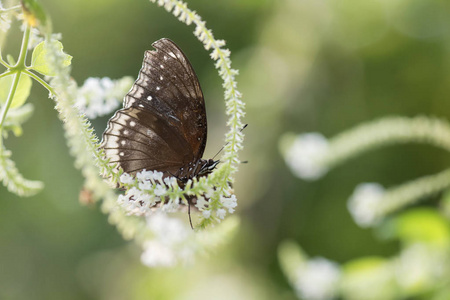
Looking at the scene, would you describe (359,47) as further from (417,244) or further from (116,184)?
(116,184)

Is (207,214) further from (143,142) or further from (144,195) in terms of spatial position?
(143,142)

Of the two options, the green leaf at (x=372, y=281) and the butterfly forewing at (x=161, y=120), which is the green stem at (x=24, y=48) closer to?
the butterfly forewing at (x=161, y=120)

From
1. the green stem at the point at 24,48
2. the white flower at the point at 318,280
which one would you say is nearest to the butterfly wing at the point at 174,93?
the green stem at the point at 24,48

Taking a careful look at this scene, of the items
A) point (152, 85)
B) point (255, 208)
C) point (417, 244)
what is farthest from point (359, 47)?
point (152, 85)

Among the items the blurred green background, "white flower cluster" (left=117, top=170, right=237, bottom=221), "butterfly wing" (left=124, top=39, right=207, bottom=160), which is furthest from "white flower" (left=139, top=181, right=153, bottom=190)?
the blurred green background

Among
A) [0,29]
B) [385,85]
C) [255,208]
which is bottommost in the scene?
[0,29]

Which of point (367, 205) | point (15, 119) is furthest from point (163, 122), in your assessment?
point (367, 205)
